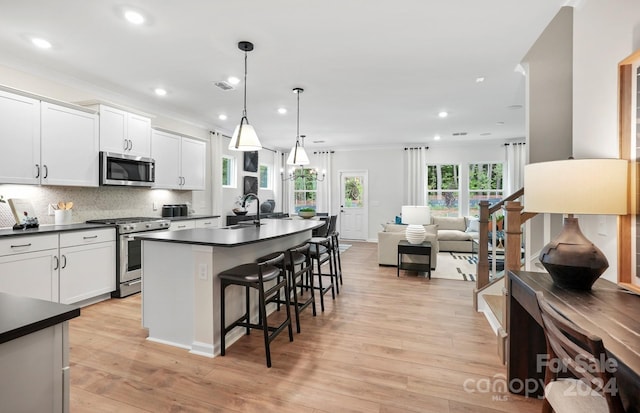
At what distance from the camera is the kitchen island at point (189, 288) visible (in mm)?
2426

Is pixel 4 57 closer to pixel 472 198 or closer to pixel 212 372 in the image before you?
pixel 212 372

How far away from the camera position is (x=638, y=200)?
1532 millimetres

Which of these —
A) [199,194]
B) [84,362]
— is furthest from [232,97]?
[84,362]

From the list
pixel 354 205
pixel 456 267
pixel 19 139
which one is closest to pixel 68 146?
pixel 19 139

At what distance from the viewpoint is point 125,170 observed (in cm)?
422

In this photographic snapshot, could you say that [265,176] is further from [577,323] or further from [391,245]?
[577,323]

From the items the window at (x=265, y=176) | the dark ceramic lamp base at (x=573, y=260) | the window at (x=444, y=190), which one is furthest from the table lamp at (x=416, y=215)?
the window at (x=265, y=176)

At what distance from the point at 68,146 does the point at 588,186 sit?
15.8 feet

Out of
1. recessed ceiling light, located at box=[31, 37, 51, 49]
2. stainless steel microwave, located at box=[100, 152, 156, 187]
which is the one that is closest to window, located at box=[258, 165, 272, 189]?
stainless steel microwave, located at box=[100, 152, 156, 187]

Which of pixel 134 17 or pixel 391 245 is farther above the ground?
pixel 134 17

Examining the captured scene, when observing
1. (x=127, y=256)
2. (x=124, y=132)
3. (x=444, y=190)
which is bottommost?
(x=127, y=256)

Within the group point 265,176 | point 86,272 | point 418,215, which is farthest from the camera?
point 265,176

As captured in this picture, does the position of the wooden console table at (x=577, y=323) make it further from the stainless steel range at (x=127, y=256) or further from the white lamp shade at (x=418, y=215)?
the stainless steel range at (x=127, y=256)

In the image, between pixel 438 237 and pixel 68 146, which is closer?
pixel 68 146
